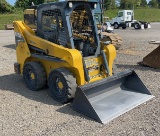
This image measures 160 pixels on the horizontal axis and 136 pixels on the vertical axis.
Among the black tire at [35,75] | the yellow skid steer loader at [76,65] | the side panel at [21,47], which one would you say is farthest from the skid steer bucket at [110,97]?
the side panel at [21,47]

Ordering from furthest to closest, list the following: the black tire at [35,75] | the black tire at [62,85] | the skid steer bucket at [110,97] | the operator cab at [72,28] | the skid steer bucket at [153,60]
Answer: the skid steer bucket at [153,60], the black tire at [35,75], the operator cab at [72,28], the black tire at [62,85], the skid steer bucket at [110,97]

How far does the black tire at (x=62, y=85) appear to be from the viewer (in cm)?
500

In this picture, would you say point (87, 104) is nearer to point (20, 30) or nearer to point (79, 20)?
point (79, 20)

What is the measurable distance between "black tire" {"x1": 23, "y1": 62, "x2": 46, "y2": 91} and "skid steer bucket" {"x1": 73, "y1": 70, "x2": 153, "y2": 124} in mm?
1429

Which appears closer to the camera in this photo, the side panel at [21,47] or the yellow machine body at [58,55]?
the yellow machine body at [58,55]

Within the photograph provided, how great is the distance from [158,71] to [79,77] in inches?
140

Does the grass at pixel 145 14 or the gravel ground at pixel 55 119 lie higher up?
the grass at pixel 145 14

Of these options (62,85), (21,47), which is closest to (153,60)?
(62,85)

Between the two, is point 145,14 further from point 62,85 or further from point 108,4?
point 62,85

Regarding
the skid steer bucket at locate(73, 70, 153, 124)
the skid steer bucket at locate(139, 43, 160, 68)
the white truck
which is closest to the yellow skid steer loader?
the skid steer bucket at locate(73, 70, 153, 124)

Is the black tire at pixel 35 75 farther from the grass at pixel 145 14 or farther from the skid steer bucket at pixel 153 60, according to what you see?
the grass at pixel 145 14

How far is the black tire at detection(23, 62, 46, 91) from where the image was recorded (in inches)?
230

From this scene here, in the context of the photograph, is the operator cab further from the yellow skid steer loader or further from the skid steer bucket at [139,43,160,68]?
the skid steer bucket at [139,43,160,68]

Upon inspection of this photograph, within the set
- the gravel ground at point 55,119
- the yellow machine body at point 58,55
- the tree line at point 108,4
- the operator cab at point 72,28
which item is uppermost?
the tree line at point 108,4
